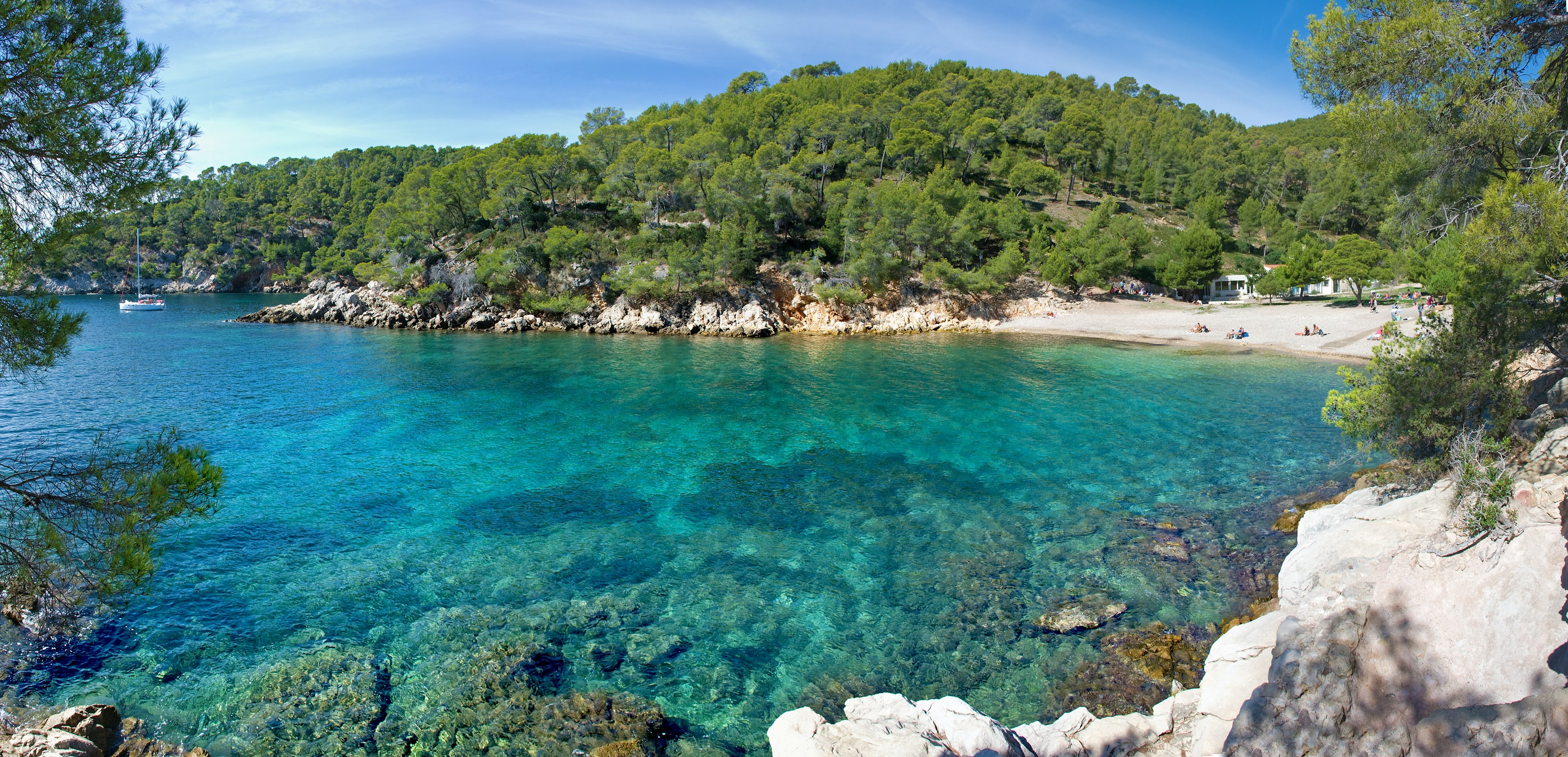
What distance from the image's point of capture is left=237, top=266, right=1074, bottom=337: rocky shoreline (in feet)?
166

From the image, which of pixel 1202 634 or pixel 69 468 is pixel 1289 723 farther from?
pixel 69 468

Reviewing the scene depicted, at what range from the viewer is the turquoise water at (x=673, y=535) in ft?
29.0

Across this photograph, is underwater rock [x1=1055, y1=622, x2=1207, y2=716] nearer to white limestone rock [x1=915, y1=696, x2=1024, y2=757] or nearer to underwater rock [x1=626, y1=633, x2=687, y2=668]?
white limestone rock [x1=915, y1=696, x2=1024, y2=757]

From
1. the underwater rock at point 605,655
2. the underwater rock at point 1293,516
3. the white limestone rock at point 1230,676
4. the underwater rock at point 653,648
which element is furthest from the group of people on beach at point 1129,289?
the underwater rock at point 605,655

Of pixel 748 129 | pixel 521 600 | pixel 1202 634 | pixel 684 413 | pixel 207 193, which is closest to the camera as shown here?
pixel 1202 634

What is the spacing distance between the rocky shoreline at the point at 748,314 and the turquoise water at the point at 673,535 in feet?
69.9

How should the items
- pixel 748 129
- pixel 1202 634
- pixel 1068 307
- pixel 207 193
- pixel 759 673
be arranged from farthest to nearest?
pixel 207 193
pixel 748 129
pixel 1068 307
pixel 1202 634
pixel 759 673

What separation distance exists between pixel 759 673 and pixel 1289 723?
5826 millimetres

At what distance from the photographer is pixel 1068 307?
5303 centimetres

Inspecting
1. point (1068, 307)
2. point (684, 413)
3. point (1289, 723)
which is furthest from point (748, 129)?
point (1289, 723)

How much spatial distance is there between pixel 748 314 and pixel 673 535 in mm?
37895

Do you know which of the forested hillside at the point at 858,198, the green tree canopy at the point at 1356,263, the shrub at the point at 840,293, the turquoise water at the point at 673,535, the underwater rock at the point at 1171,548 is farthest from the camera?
the forested hillside at the point at 858,198

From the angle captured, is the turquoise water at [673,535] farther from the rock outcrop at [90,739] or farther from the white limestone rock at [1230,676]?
the white limestone rock at [1230,676]

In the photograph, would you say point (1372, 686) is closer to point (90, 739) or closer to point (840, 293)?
point (90, 739)
